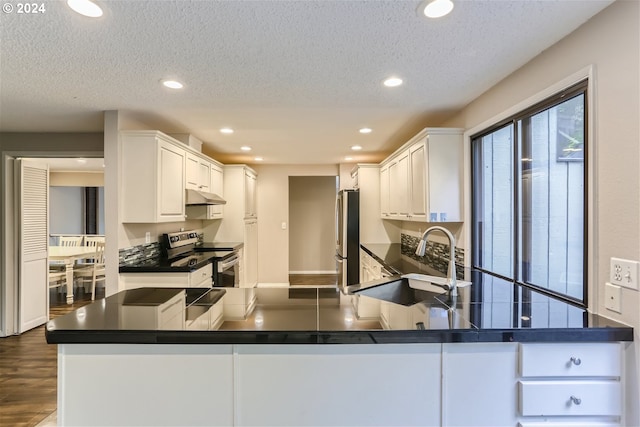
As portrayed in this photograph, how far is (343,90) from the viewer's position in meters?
2.44

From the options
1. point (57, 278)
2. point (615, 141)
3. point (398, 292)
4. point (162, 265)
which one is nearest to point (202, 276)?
point (162, 265)

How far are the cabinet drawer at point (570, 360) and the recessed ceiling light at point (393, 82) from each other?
1.74m

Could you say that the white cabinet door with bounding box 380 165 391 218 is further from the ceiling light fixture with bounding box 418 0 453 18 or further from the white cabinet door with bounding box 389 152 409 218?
the ceiling light fixture with bounding box 418 0 453 18

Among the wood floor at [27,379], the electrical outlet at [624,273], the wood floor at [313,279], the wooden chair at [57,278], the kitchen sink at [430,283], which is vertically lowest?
the wood floor at [27,379]

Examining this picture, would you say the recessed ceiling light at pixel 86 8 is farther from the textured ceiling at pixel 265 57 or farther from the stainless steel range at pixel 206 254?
the stainless steel range at pixel 206 254

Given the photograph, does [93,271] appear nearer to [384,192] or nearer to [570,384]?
[384,192]

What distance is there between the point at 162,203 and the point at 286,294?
1.87m

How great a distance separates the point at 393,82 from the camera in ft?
7.52

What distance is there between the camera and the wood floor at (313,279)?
6.56 m

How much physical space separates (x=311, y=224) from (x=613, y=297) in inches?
245

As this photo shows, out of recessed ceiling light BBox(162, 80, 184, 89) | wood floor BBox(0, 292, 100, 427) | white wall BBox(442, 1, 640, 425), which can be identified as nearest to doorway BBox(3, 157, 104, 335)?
wood floor BBox(0, 292, 100, 427)

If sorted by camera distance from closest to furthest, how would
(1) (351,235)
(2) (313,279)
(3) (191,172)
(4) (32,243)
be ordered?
(3) (191,172) → (4) (32,243) → (1) (351,235) → (2) (313,279)

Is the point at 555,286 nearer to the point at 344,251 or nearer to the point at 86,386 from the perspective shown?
the point at 86,386

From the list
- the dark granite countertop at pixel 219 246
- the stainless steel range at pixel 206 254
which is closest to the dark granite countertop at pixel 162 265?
the stainless steel range at pixel 206 254
